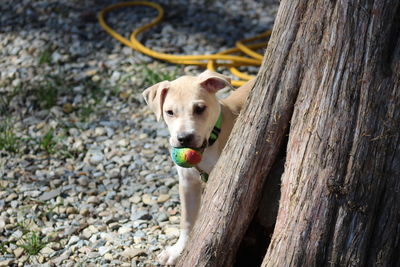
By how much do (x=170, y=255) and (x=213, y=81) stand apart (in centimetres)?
117

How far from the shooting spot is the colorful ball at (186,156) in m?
4.15

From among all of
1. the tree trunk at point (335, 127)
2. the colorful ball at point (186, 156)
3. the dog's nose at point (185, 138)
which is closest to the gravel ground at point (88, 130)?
the colorful ball at point (186, 156)

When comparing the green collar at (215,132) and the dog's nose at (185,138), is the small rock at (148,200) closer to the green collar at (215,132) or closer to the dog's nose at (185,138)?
the green collar at (215,132)

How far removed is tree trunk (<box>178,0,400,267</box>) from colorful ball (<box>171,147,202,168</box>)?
755 millimetres

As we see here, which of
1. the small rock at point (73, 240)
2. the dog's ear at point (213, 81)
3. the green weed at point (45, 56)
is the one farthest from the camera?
the green weed at point (45, 56)

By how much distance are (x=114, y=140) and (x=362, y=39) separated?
3.43 m

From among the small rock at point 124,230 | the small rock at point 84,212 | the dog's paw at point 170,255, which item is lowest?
the dog's paw at point 170,255

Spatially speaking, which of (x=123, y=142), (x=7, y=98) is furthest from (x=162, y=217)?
(x=7, y=98)

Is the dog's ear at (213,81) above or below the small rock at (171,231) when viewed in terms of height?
above

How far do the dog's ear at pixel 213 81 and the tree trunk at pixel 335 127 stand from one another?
0.93m

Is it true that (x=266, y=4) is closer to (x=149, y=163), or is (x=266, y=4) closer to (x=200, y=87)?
(x=149, y=163)

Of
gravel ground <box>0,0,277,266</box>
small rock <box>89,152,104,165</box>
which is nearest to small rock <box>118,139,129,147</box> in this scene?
gravel ground <box>0,0,277,266</box>

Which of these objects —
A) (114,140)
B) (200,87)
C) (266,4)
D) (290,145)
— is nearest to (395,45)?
(290,145)

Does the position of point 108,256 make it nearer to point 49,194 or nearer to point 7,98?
point 49,194
